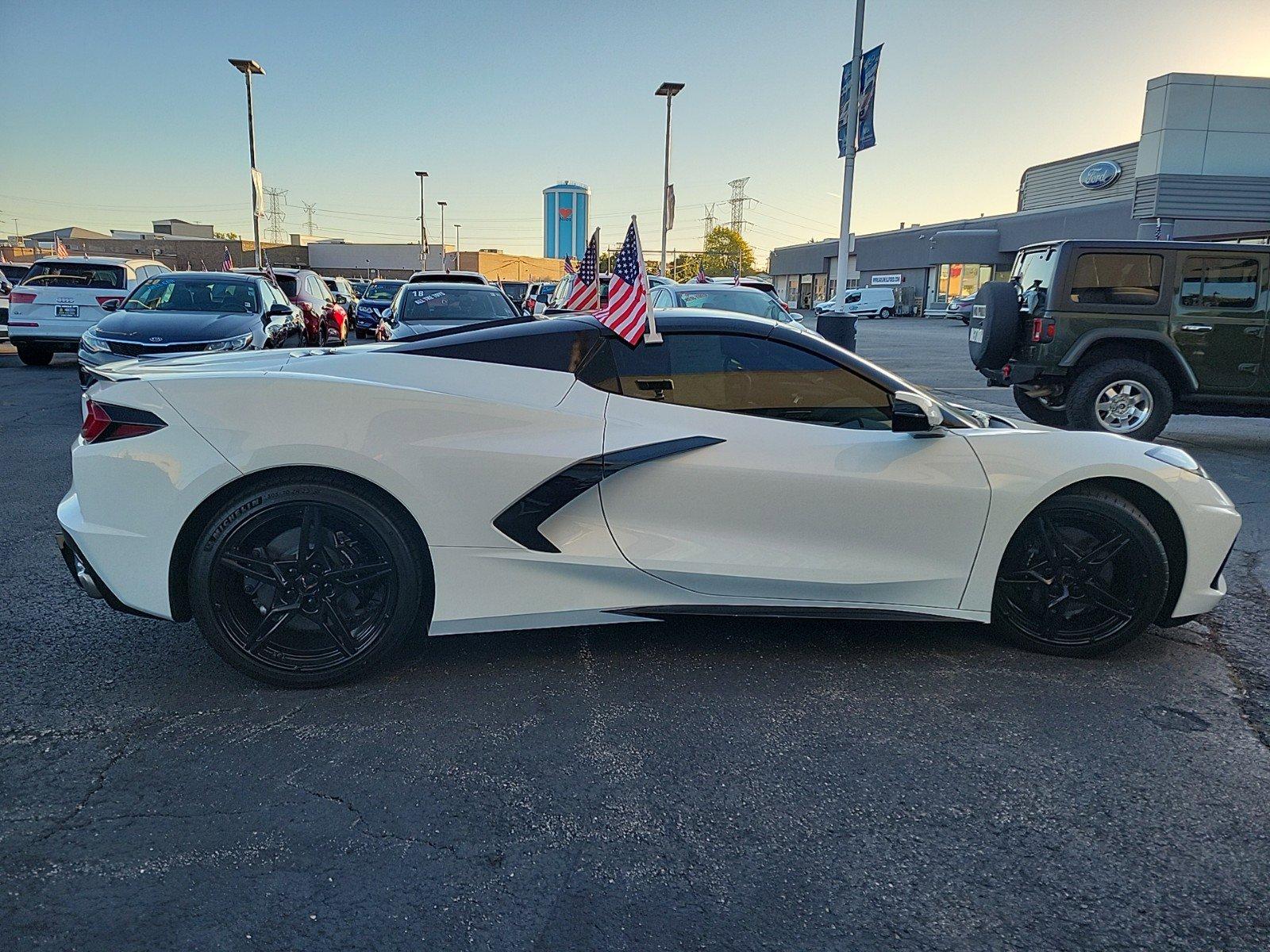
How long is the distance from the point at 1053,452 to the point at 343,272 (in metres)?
101

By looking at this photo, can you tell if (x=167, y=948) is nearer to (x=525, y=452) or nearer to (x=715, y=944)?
(x=715, y=944)

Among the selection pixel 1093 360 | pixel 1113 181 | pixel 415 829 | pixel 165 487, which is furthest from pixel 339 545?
pixel 1113 181

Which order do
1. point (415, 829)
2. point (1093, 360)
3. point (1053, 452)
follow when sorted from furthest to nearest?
point (1093, 360) → point (1053, 452) → point (415, 829)

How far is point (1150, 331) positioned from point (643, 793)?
8.11 meters

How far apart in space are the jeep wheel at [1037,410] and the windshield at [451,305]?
6225 mm

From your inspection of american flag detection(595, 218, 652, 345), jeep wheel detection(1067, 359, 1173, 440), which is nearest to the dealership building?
jeep wheel detection(1067, 359, 1173, 440)

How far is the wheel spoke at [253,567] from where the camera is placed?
3.19 m

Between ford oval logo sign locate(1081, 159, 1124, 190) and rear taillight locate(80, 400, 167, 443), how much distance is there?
46587 millimetres

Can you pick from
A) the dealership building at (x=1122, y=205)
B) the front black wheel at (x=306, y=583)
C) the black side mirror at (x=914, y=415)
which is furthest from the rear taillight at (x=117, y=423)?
the dealership building at (x=1122, y=205)

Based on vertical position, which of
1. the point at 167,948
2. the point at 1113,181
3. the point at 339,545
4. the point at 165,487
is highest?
the point at 1113,181

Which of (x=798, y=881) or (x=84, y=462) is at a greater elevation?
(x=84, y=462)

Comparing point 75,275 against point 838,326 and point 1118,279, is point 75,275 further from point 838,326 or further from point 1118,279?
point 1118,279

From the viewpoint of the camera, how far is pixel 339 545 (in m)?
3.25

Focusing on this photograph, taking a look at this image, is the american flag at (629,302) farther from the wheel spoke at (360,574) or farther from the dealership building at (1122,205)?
the dealership building at (1122,205)
